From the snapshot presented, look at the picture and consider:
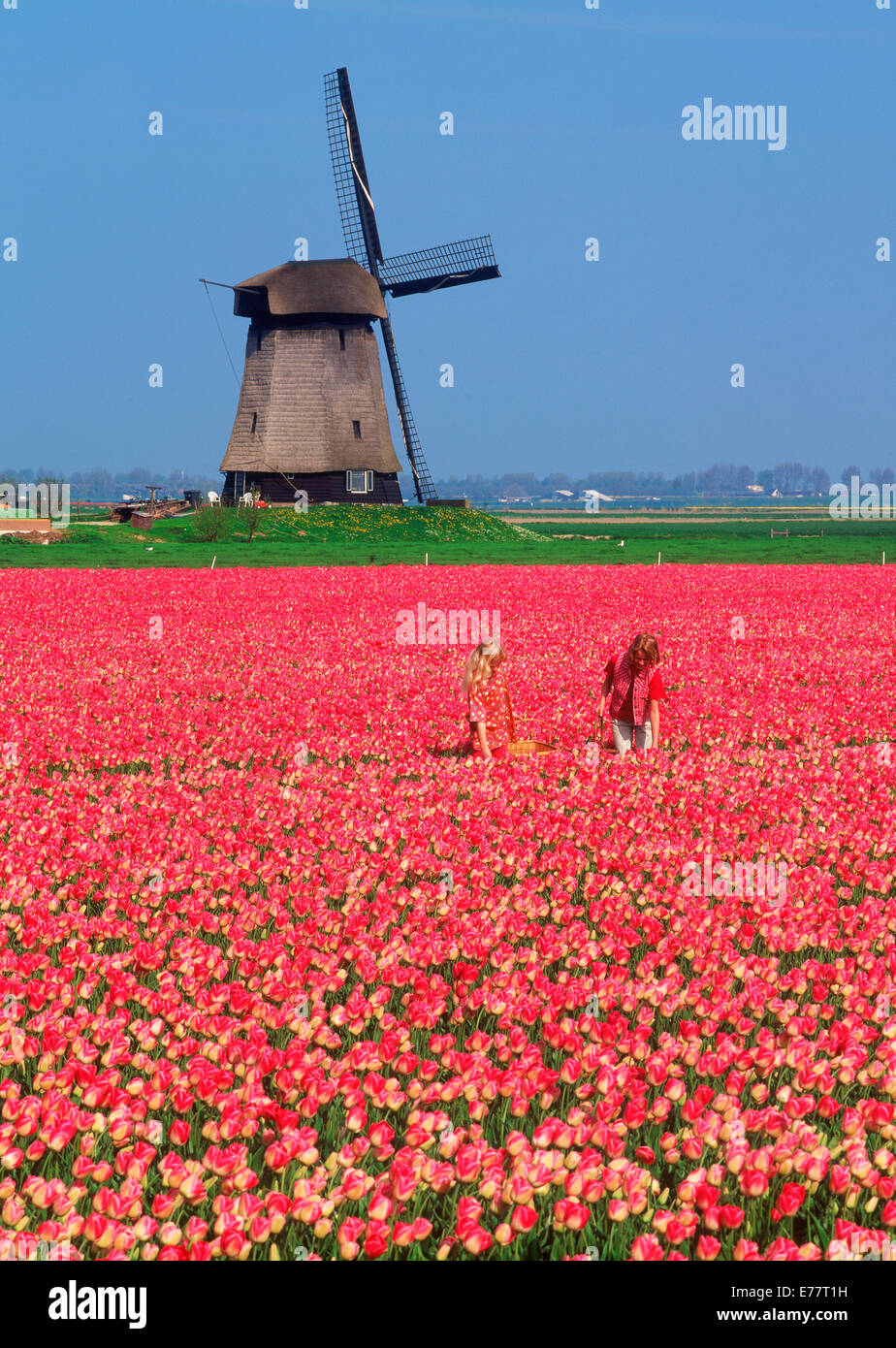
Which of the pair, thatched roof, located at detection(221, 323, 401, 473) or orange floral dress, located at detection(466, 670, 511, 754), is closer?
orange floral dress, located at detection(466, 670, 511, 754)

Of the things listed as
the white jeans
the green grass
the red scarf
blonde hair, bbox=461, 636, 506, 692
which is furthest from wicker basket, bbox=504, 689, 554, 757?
the green grass

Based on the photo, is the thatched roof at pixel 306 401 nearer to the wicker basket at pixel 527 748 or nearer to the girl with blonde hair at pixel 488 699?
the wicker basket at pixel 527 748

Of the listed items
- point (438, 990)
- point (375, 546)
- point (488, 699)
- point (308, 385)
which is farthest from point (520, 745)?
point (308, 385)

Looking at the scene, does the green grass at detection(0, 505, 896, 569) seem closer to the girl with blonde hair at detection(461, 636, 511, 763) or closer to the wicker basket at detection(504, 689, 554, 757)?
the wicker basket at detection(504, 689, 554, 757)

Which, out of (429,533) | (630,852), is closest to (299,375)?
(429,533)

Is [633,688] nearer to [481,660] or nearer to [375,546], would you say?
[481,660]

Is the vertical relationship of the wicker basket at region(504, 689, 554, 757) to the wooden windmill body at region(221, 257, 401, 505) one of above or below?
below
